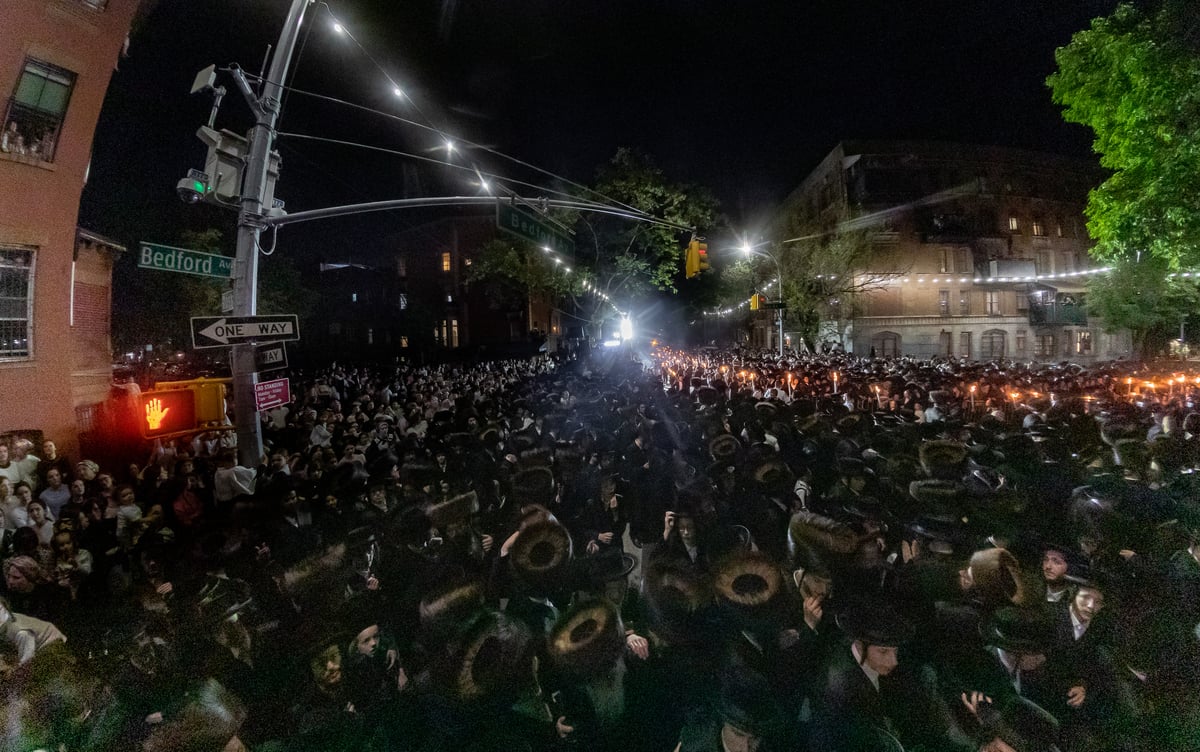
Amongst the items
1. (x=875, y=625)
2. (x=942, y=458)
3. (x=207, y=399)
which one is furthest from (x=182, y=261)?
(x=942, y=458)

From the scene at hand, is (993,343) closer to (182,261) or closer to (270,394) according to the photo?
(270,394)

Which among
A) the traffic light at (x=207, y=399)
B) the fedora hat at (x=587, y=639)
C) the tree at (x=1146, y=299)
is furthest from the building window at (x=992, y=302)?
the fedora hat at (x=587, y=639)

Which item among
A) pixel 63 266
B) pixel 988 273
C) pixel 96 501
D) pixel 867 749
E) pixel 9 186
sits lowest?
pixel 867 749

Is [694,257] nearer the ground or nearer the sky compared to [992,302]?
nearer the ground

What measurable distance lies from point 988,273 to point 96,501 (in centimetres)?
5380

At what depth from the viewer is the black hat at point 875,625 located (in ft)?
9.62

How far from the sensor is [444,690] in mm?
2811

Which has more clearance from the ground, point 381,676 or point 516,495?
point 516,495

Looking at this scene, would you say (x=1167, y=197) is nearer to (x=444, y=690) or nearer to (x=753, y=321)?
(x=444, y=690)

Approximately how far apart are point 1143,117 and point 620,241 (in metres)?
19.8

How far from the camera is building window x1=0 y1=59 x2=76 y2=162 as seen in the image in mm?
9914

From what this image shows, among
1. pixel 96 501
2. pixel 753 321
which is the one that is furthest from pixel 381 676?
pixel 753 321

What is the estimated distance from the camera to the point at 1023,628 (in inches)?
126

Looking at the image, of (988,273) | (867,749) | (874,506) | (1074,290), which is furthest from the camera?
(988,273)
